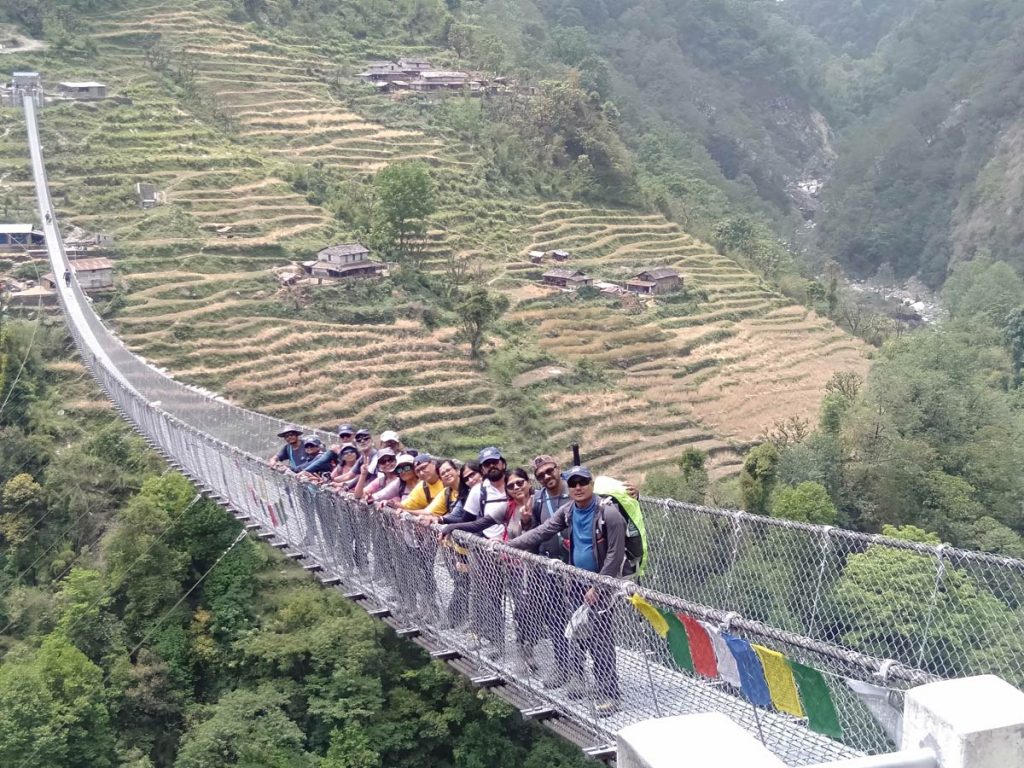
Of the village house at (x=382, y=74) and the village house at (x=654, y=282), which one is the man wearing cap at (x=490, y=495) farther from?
the village house at (x=382, y=74)

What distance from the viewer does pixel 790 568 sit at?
17.3ft

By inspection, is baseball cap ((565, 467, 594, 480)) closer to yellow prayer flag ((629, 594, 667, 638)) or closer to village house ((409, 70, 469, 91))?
yellow prayer flag ((629, 594, 667, 638))

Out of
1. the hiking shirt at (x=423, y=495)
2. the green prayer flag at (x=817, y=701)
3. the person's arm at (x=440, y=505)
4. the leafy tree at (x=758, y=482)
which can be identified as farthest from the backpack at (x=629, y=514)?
the leafy tree at (x=758, y=482)

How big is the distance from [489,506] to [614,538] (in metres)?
0.81

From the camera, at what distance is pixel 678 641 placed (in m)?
2.75

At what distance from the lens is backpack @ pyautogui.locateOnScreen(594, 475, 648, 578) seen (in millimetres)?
2971

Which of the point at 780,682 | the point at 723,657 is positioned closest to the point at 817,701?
the point at 780,682

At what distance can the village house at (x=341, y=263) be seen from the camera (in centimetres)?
2058

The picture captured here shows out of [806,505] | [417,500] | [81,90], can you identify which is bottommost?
[81,90]

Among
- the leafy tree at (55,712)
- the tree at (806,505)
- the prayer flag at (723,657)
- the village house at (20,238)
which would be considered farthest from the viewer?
the village house at (20,238)

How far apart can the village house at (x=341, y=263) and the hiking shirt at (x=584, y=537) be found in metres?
18.0

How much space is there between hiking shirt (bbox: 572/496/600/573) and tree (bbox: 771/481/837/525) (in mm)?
9530

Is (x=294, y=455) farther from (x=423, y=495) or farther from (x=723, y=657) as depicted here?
(x=723, y=657)

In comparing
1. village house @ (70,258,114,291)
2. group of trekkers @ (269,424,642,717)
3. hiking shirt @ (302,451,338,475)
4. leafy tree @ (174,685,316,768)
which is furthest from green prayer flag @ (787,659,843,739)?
village house @ (70,258,114,291)
